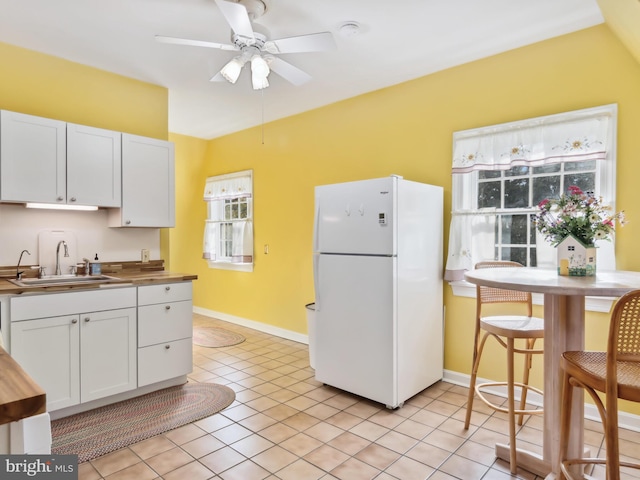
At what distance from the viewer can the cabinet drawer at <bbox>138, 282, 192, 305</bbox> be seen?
2.91 metres

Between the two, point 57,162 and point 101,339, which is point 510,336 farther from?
point 57,162

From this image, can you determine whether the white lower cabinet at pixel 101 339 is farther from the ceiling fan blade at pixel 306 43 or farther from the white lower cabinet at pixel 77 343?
the ceiling fan blade at pixel 306 43

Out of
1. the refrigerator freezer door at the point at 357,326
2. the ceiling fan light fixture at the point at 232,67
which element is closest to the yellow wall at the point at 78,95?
the ceiling fan light fixture at the point at 232,67

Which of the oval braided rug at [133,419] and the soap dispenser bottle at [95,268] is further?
the soap dispenser bottle at [95,268]

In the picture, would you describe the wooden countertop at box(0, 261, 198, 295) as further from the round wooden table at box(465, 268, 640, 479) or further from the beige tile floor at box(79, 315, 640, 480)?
the round wooden table at box(465, 268, 640, 479)

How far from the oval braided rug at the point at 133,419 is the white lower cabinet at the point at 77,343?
0.14m

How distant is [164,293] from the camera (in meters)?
3.02

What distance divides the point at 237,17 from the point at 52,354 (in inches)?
91.3

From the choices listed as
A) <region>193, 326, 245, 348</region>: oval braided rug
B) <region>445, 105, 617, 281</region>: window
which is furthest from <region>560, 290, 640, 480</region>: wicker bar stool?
<region>193, 326, 245, 348</region>: oval braided rug

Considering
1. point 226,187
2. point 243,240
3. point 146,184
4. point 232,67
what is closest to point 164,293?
point 146,184

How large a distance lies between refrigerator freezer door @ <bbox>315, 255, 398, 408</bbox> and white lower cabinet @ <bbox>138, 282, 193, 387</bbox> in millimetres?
1079

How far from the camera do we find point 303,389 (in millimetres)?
3141

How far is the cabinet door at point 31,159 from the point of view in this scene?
258cm

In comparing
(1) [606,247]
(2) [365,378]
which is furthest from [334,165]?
(1) [606,247]
